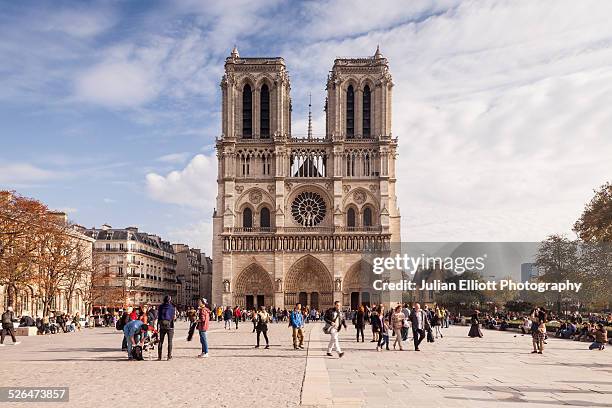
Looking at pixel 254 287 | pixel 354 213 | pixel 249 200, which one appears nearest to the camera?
pixel 254 287

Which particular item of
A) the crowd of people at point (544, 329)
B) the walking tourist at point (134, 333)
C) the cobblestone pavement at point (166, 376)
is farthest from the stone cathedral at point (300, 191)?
the walking tourist at point (134, 333)

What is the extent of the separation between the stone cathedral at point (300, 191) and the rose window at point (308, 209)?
0.10 metres

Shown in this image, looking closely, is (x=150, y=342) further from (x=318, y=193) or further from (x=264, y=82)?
(x=264, y=82)

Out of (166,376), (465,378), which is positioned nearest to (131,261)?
(166,376)

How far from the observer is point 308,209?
75.2m

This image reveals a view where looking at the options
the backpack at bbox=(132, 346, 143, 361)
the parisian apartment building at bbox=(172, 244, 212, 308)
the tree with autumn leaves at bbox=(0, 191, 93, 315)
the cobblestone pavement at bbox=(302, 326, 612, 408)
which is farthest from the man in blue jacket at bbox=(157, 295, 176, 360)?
the parisian apartment building at bbox=(172, 244, 212, 308)

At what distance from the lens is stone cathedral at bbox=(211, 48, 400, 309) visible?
7338cm

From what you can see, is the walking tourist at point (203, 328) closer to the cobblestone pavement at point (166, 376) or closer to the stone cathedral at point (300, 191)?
the cobblestone pavement at point (166, 376)

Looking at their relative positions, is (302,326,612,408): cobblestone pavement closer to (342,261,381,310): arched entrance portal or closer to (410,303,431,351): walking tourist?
(410,303,431,351): walking tourist

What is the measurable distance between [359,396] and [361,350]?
12.3 meters

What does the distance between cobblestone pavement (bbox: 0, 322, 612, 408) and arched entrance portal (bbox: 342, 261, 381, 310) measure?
48978 mm

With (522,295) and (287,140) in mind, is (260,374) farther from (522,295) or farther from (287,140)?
(287,140)

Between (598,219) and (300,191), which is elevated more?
(300,191)

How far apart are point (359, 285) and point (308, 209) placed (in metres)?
9.15
